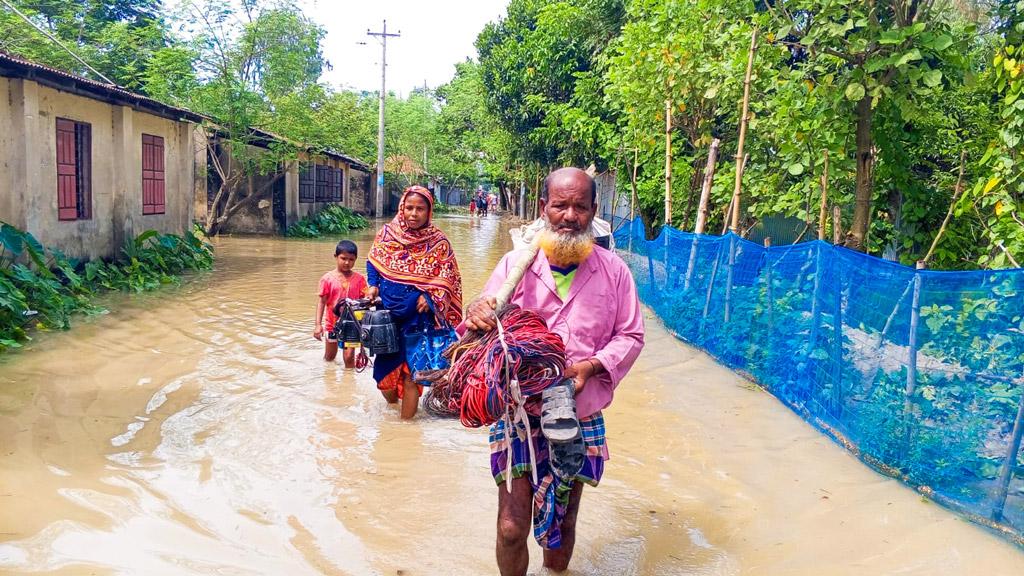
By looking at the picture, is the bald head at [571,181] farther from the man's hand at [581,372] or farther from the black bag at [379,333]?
the black bag at [379,333]

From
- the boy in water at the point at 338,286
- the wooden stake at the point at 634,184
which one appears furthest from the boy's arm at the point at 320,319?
the wooden stake at the point at 634,184

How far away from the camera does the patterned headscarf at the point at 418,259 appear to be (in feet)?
18.5

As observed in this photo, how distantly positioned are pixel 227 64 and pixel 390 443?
15.5 m

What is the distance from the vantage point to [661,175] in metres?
13.4

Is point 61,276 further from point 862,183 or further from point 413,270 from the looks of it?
point 862,183

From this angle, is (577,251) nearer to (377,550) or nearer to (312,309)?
(377,550)

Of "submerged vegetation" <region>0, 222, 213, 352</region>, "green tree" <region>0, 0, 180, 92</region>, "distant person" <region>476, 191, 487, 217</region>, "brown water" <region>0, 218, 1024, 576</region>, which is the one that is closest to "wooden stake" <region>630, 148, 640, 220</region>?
"brown water" <region>0, 218, 1024, 576</region>

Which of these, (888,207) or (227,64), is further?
(227,64)

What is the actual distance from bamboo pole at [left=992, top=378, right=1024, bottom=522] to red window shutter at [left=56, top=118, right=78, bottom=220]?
11.1 metres

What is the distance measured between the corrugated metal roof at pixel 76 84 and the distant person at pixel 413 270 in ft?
19.7

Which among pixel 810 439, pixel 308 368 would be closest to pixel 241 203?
pixel 308 368

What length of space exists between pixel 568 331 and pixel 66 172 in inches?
411

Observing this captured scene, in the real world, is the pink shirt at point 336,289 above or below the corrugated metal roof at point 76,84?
below

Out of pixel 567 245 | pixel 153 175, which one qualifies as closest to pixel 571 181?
pixel 567 245
